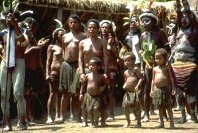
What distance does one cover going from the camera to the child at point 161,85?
30.5 feet

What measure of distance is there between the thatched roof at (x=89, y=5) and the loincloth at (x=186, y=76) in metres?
4.24

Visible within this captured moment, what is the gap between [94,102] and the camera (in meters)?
9.48

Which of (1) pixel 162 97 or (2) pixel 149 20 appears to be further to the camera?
(2) pixel 149 20

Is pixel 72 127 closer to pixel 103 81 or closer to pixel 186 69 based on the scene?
pixel 103 81

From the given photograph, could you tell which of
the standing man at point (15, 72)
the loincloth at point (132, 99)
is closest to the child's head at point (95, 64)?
the loincloth at point (132, 99)

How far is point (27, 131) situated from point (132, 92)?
1.83 metres

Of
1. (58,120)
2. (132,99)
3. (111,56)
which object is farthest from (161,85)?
(58,120)

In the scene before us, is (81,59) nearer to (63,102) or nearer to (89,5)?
(63,102)

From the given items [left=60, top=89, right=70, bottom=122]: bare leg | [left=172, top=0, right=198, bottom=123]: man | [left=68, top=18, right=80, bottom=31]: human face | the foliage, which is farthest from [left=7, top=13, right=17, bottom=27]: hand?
[left=172, top=0, right=198, bottom=123]: man

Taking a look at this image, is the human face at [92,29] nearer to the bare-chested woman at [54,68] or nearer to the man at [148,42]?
A: the man at [148,42]

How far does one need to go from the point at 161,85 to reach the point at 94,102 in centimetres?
112

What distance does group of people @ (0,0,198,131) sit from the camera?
9.50 metres

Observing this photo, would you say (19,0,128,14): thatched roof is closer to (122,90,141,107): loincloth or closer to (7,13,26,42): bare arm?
(7,13,26,42): bare arm

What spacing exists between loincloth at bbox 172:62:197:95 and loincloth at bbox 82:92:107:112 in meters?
1.44
